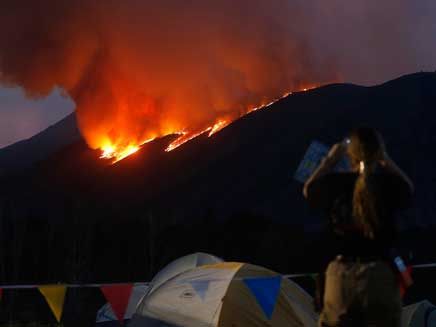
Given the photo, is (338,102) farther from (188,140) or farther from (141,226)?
(141,226)

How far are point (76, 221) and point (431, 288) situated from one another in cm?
3242

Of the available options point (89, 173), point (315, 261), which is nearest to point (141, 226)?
point (315, 261)

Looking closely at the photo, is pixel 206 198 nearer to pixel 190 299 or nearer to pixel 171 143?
pixel 171 143

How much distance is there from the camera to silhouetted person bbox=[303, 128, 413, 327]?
3.71 metres

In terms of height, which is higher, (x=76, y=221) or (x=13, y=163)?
(x=13, y=163)

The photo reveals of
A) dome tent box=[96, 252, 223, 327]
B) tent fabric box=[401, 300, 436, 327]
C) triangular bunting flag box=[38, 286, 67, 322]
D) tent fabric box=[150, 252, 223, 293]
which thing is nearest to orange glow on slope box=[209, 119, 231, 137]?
dome tent box=[96, 252, 223, 327]

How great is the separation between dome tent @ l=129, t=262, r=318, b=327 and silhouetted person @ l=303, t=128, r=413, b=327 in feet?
29.3

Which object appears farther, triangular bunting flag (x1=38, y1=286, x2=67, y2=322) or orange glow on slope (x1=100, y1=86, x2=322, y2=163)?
orange glow on slope (x1=100, y1=86, x2=322, y2=163)

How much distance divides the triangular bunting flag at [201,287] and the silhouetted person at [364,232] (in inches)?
389

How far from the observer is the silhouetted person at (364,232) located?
12.2 ft

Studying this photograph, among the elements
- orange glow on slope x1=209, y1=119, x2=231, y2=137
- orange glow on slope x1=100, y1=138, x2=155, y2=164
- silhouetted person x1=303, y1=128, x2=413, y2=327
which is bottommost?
silhouetted person x1=303, y1=128, x2=413, y2=327

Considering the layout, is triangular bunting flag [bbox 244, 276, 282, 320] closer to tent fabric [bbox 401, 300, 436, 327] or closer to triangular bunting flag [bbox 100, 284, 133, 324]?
triangular bunting flag [bbox 100, 284, 133, 324]

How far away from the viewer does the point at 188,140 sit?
11419 cm

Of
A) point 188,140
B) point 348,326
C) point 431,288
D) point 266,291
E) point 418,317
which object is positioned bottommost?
point 431,288
